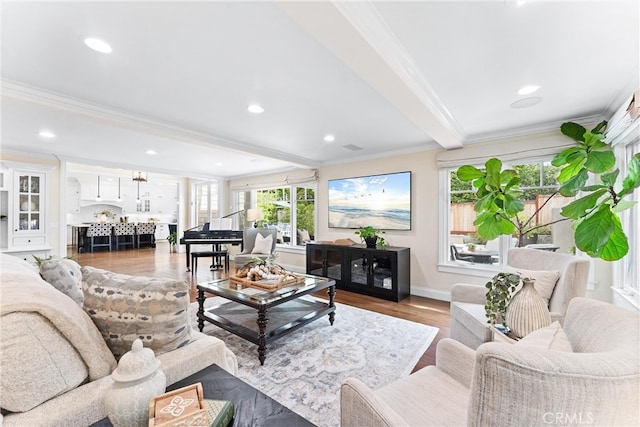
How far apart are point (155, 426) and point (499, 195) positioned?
104 inches

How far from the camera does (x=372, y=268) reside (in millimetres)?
4121

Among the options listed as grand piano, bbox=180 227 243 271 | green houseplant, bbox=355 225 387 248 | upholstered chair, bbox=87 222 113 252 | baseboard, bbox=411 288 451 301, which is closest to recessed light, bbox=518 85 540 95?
green houseplant, bbox=355 225 387 248

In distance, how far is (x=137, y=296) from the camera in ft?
3.82

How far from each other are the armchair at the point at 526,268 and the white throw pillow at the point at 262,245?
3561 millimetres

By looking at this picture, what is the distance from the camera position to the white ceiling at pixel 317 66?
145cm

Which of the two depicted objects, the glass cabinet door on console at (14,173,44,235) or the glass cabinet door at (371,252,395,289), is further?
the glass cabinet door on console at (14,173,44,235)

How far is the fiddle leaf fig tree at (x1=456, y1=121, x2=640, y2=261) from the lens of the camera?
1.50 meters

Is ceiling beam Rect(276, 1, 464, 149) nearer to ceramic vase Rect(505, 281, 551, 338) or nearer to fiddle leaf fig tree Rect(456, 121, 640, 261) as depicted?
fiddle leaf fig tree Rect(456, 121, 640, 261)

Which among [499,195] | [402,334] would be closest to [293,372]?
[402,334]

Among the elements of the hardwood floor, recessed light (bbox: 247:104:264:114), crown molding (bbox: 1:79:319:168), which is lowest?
the hardwood floor

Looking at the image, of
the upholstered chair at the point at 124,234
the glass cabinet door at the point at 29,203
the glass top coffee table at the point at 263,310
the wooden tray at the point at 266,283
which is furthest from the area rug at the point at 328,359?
the upholstered chair at the point at 124,234

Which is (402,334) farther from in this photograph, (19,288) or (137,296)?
(19,288)

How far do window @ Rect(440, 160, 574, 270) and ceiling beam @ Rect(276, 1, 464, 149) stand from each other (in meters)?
1.82

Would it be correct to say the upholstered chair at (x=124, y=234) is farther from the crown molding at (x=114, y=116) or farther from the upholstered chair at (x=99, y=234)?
the crown molding at (x=114, y=116)
